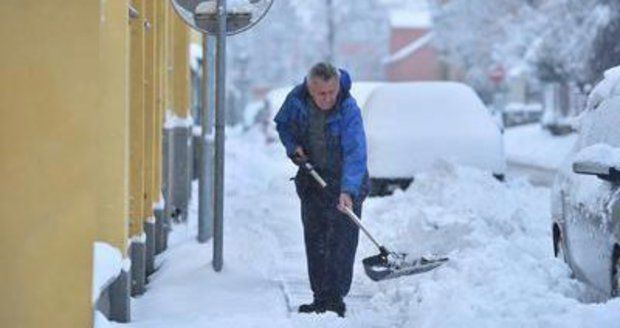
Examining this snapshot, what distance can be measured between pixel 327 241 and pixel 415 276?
66cm

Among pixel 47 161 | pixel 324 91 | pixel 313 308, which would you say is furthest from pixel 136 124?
pixel 47 161

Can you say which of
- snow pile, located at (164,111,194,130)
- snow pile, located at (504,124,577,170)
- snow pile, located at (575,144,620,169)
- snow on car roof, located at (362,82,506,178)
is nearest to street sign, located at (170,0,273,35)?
snow pile, located at (575,144,620,169)

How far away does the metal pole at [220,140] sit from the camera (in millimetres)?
8586

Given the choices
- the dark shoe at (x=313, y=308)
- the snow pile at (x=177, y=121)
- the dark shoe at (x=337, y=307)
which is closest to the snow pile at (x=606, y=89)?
the dark shoe at (x=337, y=307)

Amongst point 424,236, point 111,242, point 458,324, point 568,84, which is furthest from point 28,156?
point 568,84

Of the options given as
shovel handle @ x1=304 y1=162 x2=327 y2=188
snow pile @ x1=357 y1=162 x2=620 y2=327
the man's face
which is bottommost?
snow pile @ x1=357 y1=162 x2=620 y2=327

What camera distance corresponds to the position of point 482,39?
173 feet

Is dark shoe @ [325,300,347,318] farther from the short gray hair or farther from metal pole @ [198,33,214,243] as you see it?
metal pole @ [198,33,214,243]

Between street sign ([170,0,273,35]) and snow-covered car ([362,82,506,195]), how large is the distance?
21.8ft

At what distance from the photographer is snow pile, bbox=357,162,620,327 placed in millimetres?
6270

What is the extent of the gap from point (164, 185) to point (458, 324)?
16.3 feet

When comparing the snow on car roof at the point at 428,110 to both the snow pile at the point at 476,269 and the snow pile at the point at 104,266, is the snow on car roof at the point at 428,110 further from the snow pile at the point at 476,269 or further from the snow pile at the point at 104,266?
the snow pile at the point at 104,266

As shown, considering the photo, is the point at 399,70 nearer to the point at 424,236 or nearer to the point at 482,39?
the point at 482,39

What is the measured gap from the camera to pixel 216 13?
28.6ft
